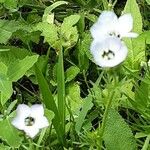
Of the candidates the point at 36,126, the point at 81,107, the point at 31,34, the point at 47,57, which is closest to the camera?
the point at 36,126

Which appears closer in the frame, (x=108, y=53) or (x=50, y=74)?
(x=108, y=53)

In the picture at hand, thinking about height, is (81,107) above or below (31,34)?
below

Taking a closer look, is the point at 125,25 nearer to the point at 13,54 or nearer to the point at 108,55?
the point at 108,55

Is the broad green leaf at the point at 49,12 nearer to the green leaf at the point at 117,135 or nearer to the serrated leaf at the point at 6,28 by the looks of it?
the serrated leaf at the point at 6,28

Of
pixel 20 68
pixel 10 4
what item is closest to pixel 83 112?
pixel 20 68

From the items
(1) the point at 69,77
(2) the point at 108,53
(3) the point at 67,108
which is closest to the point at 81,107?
(3) the point at 67,108

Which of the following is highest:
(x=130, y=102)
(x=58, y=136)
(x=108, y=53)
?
(x=108, y=53)

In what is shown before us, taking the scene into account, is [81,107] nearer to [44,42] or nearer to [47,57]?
[47,57]
